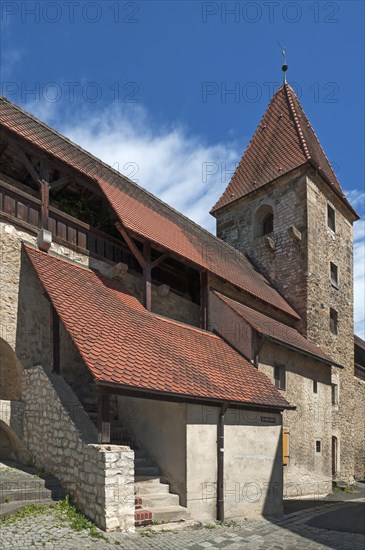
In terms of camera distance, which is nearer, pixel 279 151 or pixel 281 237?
pixel 281 237

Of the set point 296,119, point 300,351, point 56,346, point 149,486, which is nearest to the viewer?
point 149,486

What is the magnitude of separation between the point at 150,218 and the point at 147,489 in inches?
293

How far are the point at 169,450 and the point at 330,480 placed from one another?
9.68 meters

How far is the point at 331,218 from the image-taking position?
67.0 ft

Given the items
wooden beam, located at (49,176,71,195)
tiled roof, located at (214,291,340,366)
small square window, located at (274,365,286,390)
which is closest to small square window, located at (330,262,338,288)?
Result: tiled roof, located at (214,291,340,366)

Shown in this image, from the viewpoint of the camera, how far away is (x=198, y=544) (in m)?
6.77

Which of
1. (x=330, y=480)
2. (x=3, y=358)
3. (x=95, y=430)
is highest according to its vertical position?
(x=3, y=358)

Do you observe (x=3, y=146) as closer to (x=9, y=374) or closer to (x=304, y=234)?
(x=9, y=374)

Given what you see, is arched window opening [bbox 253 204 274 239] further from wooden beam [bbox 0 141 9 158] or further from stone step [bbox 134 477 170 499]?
stone step [bbox 134 477 170 499]

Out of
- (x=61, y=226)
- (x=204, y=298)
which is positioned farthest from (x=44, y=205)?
(x=204, y=298)

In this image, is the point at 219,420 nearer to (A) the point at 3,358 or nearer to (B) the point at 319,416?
(A) the point at 3,358

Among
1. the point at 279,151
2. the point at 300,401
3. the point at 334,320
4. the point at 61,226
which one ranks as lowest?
the point at 300,401

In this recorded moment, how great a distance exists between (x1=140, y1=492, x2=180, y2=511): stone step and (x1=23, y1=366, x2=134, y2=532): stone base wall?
0.99 metres

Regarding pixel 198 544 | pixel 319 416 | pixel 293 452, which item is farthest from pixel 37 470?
pixel 319 416
